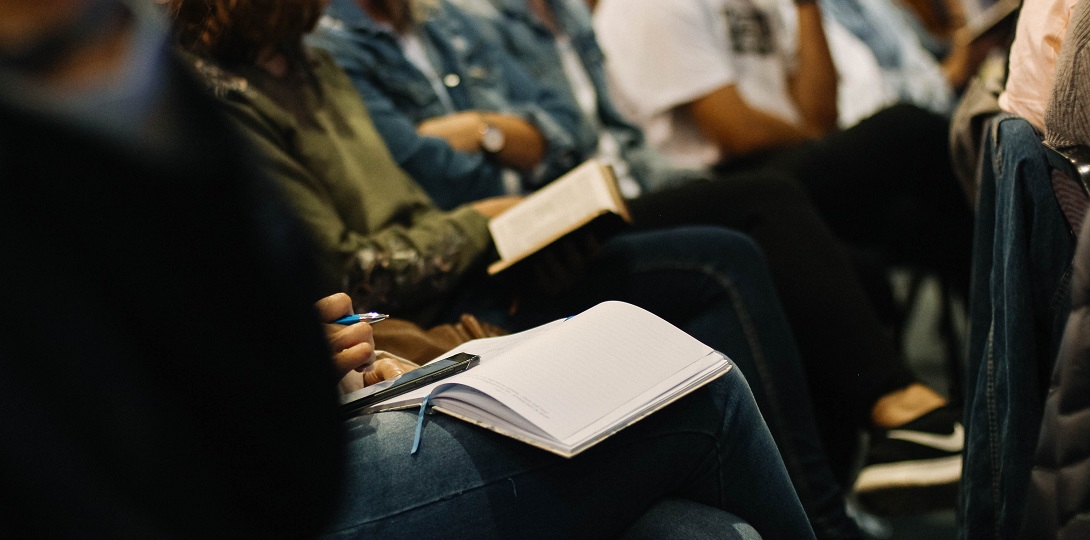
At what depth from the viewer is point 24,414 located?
1.55 ft

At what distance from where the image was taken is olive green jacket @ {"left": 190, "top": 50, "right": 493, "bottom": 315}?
3.98 ft

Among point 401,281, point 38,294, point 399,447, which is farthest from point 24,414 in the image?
point 401,281

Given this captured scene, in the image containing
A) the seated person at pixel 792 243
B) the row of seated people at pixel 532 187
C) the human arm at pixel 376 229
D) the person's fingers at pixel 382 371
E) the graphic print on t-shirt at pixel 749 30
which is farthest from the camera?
the graphic print on t-shirt at pixel 749 30

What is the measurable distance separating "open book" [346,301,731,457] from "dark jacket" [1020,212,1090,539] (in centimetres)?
31

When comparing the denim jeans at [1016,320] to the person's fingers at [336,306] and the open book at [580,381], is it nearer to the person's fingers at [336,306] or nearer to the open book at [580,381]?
the open book at [580,381]

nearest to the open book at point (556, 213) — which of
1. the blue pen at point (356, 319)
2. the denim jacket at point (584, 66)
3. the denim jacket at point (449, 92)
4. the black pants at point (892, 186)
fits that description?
the denim jacket at point (449, 92)

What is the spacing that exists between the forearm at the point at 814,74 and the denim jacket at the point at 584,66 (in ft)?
1.53

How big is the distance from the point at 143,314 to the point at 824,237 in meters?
1.27

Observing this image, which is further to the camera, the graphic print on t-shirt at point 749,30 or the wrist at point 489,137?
the graphic print on t-shirt at point 749,30

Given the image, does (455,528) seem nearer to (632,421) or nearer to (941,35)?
(632,421)

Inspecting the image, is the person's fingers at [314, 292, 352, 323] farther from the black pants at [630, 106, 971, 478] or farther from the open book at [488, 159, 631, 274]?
the black pants at [630, 106, 971, 478]

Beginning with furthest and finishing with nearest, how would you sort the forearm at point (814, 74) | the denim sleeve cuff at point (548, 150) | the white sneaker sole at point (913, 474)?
the forearm at point (814, 74) → the denim sleeve cuff at point (548, 150) → the white sneaker sole at point (913, 474)

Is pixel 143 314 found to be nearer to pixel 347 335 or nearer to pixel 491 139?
pixel 347 335

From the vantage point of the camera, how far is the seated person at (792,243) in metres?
1.46
